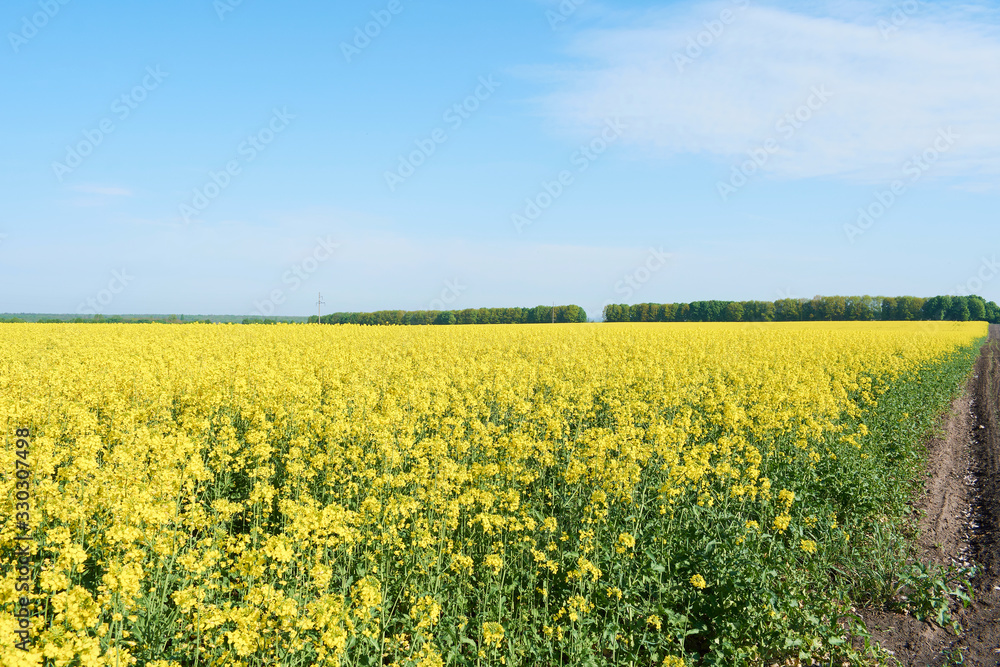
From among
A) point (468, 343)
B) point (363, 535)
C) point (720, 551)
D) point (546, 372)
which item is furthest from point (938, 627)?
point (468, 343)

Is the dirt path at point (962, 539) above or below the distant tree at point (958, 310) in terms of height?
below

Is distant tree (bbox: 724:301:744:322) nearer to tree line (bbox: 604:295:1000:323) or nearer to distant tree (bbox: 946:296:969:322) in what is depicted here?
tree line (bbox: 604:295:1000:323)

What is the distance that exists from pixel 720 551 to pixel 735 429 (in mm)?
4222

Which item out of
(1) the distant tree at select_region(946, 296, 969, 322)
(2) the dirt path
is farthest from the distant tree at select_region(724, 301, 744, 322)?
(2) the dirt path

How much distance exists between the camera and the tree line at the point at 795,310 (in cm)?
8738

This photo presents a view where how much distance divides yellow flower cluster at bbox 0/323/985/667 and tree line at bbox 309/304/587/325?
72.4 m

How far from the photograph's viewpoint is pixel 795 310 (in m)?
88.3

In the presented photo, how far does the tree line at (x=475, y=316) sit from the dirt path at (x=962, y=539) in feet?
232

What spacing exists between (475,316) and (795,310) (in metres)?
52.9

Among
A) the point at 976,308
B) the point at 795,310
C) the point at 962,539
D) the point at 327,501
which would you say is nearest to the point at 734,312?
the point at 795,310

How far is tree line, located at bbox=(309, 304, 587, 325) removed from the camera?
85.7 m

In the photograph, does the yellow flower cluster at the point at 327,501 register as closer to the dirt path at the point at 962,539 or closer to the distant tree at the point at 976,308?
the dirt path at the point at 962,539

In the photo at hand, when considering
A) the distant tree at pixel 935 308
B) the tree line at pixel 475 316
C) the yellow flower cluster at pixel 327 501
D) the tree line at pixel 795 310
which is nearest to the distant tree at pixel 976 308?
the tree line at pixel 795 310

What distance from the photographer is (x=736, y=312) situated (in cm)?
8862
